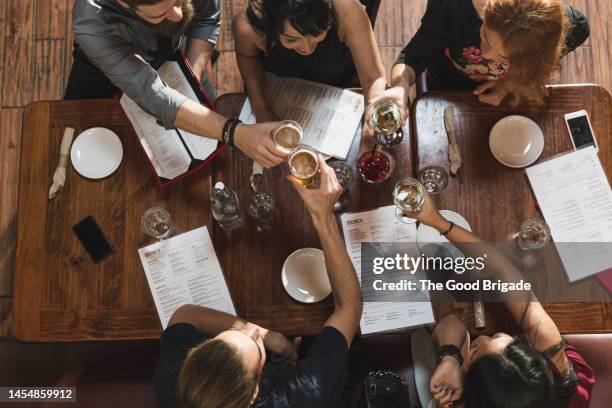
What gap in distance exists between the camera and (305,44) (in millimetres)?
1701

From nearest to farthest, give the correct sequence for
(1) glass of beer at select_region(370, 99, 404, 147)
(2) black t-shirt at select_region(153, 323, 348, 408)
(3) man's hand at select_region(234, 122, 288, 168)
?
(2) black t-shirt at select_region(153, 323, 348, 408)
(3) man's hand at select_region(234, 122, 288, 168)
(1) glass of beer at select_region(370, 99, 404, 147)

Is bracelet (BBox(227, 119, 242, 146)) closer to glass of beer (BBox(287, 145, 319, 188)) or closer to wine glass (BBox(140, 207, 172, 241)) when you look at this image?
glass of beer (BBox(287, 145, 319, 188))

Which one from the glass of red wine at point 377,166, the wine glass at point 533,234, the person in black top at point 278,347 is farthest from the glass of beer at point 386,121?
the wine glass at point 533,234

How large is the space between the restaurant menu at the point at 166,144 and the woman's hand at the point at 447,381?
40.3 inches

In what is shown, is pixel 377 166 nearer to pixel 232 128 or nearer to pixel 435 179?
pixel 435 179

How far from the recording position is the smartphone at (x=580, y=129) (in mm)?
1689

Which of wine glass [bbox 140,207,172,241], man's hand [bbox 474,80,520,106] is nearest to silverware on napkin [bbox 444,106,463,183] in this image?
man's hand [bbox 474,80,520,106]

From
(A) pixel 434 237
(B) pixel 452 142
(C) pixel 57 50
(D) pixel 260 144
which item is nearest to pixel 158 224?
(D) pixel 260 144

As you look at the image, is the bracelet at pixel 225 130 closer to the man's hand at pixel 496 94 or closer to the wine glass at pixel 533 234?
the man's hand at pixel 496 94

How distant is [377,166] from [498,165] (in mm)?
403

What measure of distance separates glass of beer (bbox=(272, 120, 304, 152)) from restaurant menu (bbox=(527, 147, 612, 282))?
766 millimetres

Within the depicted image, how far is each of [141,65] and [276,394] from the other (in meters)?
1.13

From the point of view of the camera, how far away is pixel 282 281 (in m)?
1.62

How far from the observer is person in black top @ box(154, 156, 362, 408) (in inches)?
56.1
